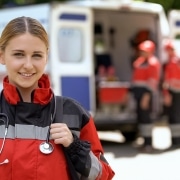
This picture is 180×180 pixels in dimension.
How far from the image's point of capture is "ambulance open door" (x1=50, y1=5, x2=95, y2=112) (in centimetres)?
918

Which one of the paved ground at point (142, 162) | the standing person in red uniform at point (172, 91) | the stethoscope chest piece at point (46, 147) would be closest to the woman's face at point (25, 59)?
the stethoscope chest piece at point (46, 147)

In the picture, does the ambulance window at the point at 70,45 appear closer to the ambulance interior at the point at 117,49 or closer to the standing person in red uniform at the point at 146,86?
the standing person in red uniform at the point at 146,86

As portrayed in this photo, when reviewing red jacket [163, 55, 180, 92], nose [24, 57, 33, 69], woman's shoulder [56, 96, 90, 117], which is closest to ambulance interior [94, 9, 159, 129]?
red jacket [163, 55, 180, 92]

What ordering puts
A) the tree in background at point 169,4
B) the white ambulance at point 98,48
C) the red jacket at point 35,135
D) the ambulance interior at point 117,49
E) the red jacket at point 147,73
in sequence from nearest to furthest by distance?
the red jacket at point 35,135 → the red jacket at point 147,73 → the white ambulance at point 98,48 → the ambulance interior at point 117,49 → the tree in background at point 169,4

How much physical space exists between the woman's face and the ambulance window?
714cm

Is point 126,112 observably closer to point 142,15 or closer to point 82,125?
point 142,15

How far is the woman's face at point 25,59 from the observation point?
7.13 feet

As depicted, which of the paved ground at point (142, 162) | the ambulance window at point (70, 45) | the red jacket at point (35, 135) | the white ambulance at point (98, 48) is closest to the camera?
the red jacket at point (35, 135)

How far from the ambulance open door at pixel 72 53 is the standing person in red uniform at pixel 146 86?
0.72m

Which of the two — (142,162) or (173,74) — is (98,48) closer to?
(173,74)

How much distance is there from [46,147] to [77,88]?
7294 millimetres

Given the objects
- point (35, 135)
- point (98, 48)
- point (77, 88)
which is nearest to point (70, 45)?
point (77, 88)

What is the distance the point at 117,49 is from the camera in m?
12.5

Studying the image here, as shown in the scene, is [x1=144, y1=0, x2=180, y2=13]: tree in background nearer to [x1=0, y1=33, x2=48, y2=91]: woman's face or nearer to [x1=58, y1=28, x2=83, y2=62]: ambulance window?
[x1=58, y1=28, x2=83, y2=62]: ambulance window
